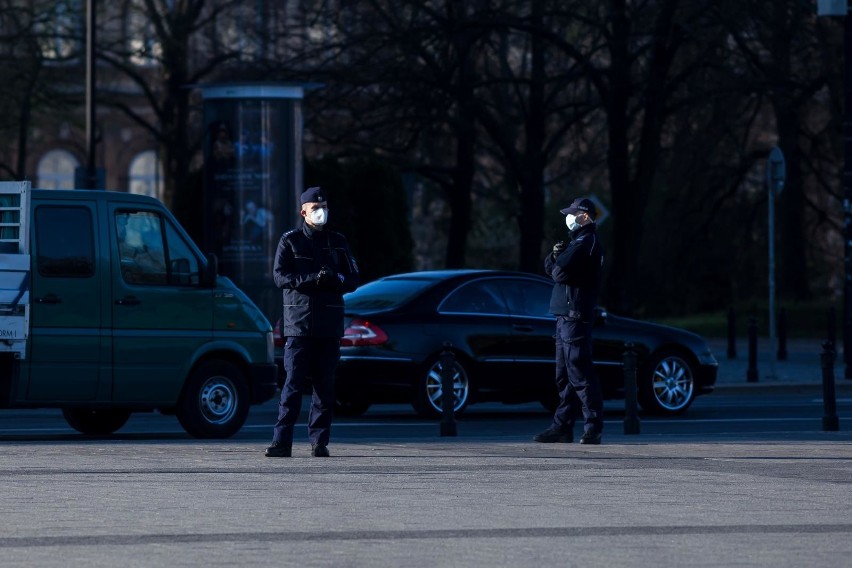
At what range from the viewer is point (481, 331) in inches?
722

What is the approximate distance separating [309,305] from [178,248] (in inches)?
116

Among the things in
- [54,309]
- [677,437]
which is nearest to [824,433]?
[677,437]

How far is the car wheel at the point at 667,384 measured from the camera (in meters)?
19.1

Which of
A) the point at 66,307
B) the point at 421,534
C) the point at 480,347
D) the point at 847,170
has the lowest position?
the point at 421,534

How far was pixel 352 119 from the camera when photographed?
1374 inches

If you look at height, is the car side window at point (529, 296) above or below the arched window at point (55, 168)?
below

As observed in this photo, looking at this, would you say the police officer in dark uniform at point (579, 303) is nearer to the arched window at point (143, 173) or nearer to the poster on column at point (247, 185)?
the poster on column at point (247, 185)

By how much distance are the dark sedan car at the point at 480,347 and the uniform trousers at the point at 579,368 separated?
2.54 m

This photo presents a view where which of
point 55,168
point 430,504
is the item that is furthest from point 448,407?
point 55,168

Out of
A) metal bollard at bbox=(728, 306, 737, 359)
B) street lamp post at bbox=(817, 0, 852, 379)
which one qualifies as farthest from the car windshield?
metal bollard at bbox=(728, 306, 737, 359)

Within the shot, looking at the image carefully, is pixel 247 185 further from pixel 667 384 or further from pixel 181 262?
pixel 181 262

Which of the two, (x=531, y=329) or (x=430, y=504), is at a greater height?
(x=531, y=329)

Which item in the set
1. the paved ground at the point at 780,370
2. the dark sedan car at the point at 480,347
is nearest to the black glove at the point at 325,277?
the dark sedan car at the point at 480,347

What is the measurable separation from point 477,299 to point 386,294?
0.90m
